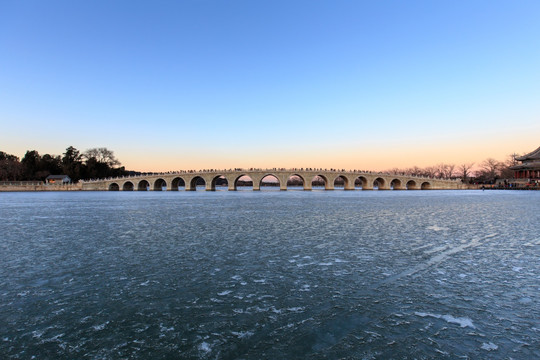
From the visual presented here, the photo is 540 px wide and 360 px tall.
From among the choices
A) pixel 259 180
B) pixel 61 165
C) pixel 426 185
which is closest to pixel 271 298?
pixel 259 180

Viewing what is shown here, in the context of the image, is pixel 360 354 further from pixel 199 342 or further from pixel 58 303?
pixel 58 303

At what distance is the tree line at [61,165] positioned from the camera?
79.2 m

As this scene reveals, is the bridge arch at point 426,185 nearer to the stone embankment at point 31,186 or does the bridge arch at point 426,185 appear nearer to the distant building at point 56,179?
the stone embankment at point 31,186

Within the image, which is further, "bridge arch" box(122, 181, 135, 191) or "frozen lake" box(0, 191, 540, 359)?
"bridge arch" box(122, 181, 135, 191)

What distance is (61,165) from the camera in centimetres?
8700

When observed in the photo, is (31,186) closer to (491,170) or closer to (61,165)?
(61,165)

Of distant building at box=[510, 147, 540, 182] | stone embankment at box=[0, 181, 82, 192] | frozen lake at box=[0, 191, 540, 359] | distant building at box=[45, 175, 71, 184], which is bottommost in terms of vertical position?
frozen lake at box=[0, 191, 540, 359]

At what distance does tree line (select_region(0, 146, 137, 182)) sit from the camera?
7921cm

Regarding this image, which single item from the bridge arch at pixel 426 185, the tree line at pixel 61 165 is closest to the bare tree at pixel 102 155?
the tree line at pixel 61 165

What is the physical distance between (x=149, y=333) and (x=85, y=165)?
9715 cm

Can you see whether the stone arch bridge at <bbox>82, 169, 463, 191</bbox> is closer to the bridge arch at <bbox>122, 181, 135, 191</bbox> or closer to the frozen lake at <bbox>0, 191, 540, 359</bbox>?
the bridge arch at <bbox>122, 181, 135, 191</bbox>

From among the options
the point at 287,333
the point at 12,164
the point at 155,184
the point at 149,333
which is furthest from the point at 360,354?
the point at 12,164

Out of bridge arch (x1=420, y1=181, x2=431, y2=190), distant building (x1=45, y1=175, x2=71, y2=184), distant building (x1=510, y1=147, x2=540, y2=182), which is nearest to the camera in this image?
distant building (x1=510, y1=147, x2=540, y2=182)

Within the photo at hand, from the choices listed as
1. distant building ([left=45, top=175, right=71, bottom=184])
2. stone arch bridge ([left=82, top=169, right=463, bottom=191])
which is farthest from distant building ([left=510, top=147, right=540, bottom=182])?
distant building ([left=45, top=175, right=71, bottom=184])
